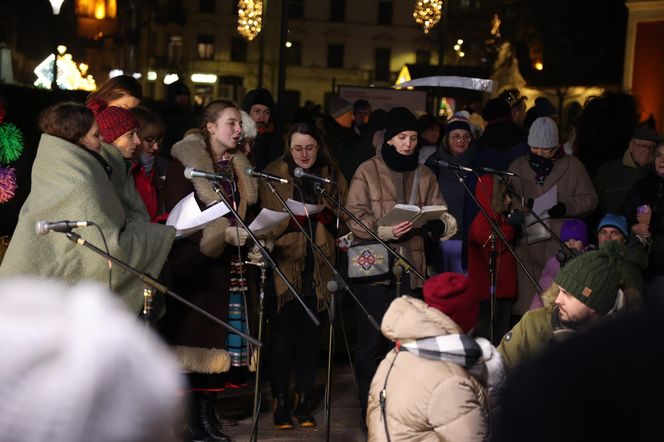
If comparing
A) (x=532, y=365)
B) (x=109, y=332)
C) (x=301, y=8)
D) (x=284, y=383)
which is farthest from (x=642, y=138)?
(x=301, y=8)

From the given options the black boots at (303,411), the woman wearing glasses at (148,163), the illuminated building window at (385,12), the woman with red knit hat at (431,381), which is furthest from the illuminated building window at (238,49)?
the woman with red knit hat at (431,381)

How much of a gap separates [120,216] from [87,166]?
1.14 ft

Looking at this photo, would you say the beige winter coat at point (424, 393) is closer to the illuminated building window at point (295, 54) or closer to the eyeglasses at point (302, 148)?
the eyeglasses at point (302, 148)

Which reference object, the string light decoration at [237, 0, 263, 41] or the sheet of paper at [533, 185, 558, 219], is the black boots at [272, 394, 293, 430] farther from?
the string light decoration at [237, 0, 263, 41]

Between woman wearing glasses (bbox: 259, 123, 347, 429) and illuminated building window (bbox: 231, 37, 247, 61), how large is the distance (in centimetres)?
6454

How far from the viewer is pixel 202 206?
6523 mm

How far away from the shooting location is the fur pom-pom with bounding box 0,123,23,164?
20.8 feet

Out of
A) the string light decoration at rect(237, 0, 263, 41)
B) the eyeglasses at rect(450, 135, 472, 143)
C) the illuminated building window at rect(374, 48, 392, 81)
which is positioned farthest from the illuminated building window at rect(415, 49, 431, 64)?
the eyeglasses at rect(450, 135, 472, 143)

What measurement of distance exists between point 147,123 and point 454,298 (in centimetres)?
340

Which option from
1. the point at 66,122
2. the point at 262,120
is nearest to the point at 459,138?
the point at 262,120

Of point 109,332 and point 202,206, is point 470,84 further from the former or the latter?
point 109,332

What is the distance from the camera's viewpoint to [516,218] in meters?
7.93

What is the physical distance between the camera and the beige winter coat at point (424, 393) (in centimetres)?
379

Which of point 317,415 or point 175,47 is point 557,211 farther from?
point 175,47
